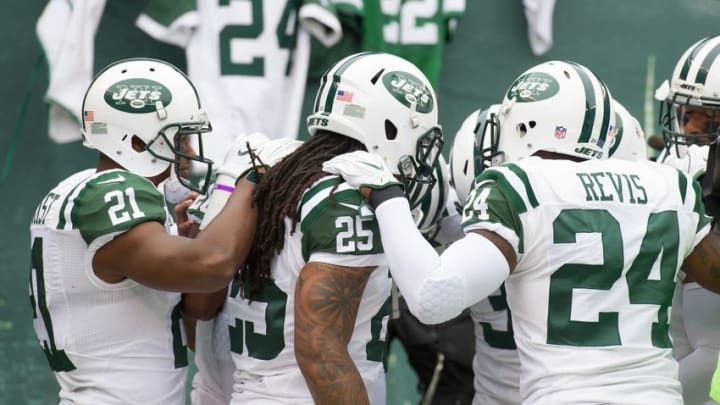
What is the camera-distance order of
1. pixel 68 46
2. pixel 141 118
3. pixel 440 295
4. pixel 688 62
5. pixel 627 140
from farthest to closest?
pixel 68 46 → pixel 688 62 → pixel 627 140 → pixel 141 118 → pixel 440 295

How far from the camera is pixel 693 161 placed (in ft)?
15.8

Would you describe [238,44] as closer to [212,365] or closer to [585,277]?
[212,365]

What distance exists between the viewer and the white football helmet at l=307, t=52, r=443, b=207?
13.4ft

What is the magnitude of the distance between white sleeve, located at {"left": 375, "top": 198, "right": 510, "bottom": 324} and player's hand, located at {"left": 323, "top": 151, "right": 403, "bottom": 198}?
0.45 feet

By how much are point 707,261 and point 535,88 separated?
741 millimetres

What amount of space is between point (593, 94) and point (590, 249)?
60cm

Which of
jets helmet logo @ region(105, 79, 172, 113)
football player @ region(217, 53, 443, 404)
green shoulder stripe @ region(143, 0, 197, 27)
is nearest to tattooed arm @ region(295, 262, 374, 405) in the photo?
football player @ region(217, 53, 443, 404)

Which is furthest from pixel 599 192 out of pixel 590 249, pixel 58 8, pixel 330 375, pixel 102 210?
pixel 58 8

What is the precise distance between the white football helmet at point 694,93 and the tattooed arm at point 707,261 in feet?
3.93

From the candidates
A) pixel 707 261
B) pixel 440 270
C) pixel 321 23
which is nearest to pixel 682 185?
pixel 707 261

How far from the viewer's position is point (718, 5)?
24.2ft

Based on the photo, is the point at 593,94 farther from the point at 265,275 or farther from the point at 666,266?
the point at 265,275

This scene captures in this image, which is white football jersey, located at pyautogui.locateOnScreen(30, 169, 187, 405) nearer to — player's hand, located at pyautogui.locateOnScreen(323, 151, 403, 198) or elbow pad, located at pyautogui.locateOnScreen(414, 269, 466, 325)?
player's hand, located at pyautogui.locateOnScreen(323, 151, 403, 198)

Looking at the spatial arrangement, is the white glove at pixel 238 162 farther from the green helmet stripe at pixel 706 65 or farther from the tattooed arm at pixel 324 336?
the green helmet stripe at pixel 706 65
